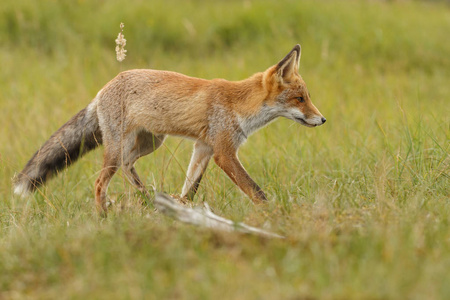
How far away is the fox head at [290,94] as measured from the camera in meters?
5.53

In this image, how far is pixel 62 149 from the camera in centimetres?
588

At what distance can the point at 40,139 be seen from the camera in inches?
295

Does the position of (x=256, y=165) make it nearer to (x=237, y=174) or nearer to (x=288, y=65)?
(x=237, y=174)

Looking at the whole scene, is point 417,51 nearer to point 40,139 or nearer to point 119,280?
point 40,139

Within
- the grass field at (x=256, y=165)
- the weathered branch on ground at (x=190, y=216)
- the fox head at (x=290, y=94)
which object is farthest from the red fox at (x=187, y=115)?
the weathered branch on ground at (x=190, y=216)

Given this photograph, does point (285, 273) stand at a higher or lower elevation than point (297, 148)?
higher

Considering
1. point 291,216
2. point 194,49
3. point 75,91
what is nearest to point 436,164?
point 291,216

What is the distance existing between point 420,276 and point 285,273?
0.70 metres

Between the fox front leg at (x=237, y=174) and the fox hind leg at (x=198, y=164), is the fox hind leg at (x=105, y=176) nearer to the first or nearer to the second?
the fox hind leg at (x=198, y=164)

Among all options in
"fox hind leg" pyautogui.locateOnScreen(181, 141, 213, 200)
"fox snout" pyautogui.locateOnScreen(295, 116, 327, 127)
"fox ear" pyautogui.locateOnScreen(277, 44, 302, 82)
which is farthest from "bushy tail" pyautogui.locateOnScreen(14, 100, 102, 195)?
"fox snout" pyautogui.locateOnScreen(295, 116, 327, 127)

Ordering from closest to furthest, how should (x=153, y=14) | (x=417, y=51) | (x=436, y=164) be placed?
(x=436, y=164) < (x=417, y=51) < (x=153, y=14)

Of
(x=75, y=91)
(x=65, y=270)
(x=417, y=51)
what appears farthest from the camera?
(x=417, y=51)

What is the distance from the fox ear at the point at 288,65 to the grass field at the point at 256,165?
103 cm

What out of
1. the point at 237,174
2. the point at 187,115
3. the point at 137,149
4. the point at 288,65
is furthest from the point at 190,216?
the point at 137,149
